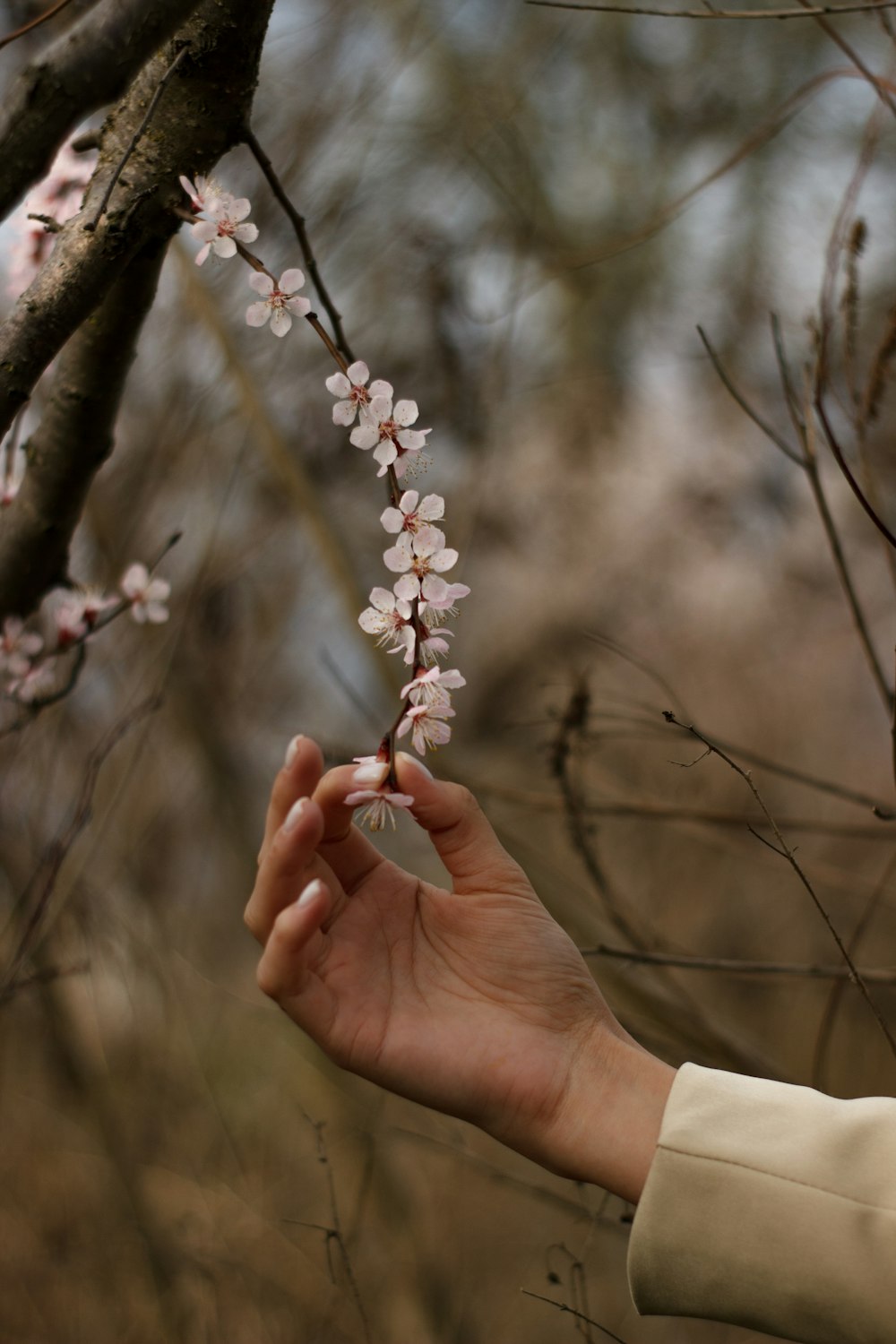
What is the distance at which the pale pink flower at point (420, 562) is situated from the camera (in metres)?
0.80

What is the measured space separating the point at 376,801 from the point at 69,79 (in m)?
0.54

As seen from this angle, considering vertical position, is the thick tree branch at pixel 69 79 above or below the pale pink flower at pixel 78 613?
above

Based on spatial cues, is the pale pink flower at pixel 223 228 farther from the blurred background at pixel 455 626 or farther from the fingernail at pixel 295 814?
the blurred background at pixel 455 626

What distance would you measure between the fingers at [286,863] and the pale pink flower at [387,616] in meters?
0.16

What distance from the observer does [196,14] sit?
0.83 metres

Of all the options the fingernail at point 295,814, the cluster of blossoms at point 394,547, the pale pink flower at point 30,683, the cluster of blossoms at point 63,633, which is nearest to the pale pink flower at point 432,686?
the cluster of blossoms at point 394,547

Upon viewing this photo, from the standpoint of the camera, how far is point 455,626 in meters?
3.49

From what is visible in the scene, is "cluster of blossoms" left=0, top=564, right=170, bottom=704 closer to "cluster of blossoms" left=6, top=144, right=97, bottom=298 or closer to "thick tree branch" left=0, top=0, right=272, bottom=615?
"cluster of blossoms" left=6, top=144, right=97, bottom=298

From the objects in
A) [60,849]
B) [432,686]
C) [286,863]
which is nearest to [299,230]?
[432,686]

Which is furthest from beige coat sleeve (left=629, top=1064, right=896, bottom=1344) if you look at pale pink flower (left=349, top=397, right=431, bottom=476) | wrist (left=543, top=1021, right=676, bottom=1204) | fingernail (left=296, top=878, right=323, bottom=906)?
pale pink flower (left=349, top=397, right=431, bottom=476)

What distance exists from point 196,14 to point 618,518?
299cm

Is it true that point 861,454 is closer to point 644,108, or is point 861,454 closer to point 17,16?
point 17,16

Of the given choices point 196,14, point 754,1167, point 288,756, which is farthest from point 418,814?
point 196,14

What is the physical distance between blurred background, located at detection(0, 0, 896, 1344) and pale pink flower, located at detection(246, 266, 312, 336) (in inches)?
44.4
